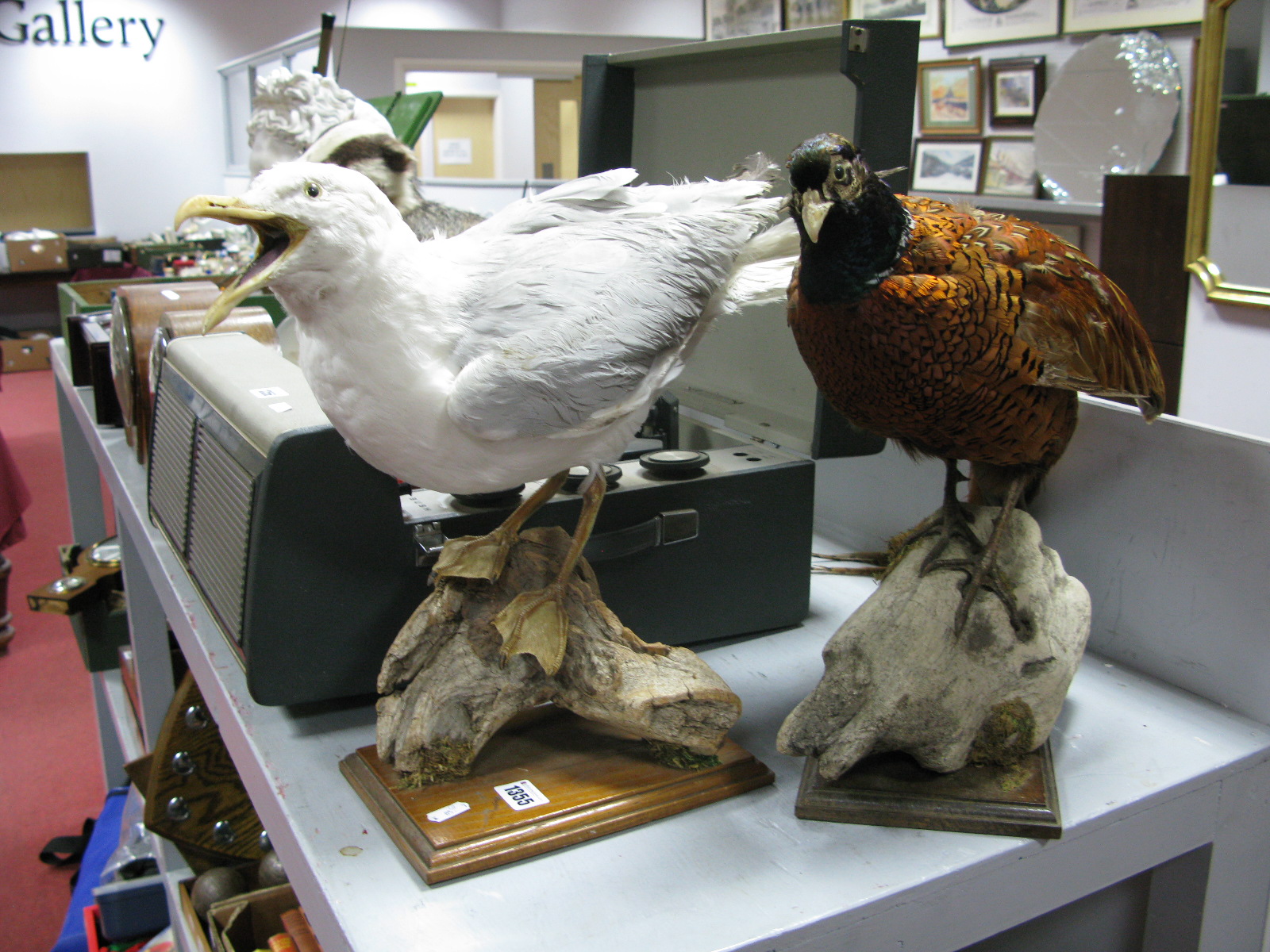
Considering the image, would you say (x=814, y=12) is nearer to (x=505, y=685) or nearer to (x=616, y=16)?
(x=616, y=16)

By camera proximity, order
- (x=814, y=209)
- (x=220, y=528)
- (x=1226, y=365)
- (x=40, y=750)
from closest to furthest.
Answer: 1. (x=814, y=209)
2. (x=220, y=528)
3. (x=1226, y=365)
4. (x=40, y=750)

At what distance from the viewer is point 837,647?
0.92 m

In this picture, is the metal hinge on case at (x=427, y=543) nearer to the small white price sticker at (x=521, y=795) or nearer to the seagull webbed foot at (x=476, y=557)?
the seagull webbed foot at (x=476, y=557)

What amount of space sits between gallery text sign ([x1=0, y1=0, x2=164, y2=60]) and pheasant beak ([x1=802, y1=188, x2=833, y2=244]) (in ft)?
22.9

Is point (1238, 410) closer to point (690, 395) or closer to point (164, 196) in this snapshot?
point (690, 395)

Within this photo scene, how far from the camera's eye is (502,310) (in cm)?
78

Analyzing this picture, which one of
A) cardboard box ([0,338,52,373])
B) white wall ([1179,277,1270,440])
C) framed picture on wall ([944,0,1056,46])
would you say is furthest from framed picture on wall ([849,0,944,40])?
cardboard box ([0,338,52,373])

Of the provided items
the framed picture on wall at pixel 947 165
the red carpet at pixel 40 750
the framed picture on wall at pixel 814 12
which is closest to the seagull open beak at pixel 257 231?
the red carpet at pixel 40 750

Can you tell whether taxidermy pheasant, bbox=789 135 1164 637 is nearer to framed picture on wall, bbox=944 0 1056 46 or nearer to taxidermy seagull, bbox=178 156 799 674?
taxidermy seagull, bbox=178 156 799 674

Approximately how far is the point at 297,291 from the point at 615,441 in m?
0.28

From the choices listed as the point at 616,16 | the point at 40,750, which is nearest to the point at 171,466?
the point at 40,750

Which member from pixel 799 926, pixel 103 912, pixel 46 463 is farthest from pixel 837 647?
pixel 46 463

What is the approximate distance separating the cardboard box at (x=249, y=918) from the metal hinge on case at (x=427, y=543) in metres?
0.55

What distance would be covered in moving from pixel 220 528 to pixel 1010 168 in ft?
9.09
